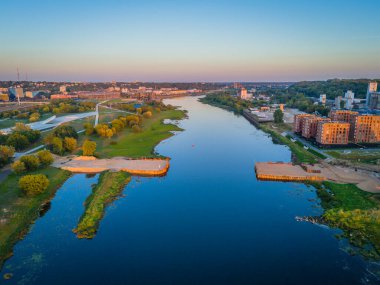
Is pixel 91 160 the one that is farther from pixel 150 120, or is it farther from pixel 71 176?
pixel 150 120

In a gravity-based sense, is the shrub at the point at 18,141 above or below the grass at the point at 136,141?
above

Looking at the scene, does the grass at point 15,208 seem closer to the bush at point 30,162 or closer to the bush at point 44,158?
the bush at point 30,162

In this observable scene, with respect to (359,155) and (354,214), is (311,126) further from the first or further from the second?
(354,214)

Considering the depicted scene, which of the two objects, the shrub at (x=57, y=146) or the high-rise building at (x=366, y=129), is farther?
the high-rise building at (x=366, y=129)

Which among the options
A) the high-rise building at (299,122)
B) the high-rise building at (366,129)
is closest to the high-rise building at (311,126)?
the high-rise building at (299,122)

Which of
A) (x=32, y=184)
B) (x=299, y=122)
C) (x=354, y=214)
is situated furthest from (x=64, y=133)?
(x=354, y=214)
